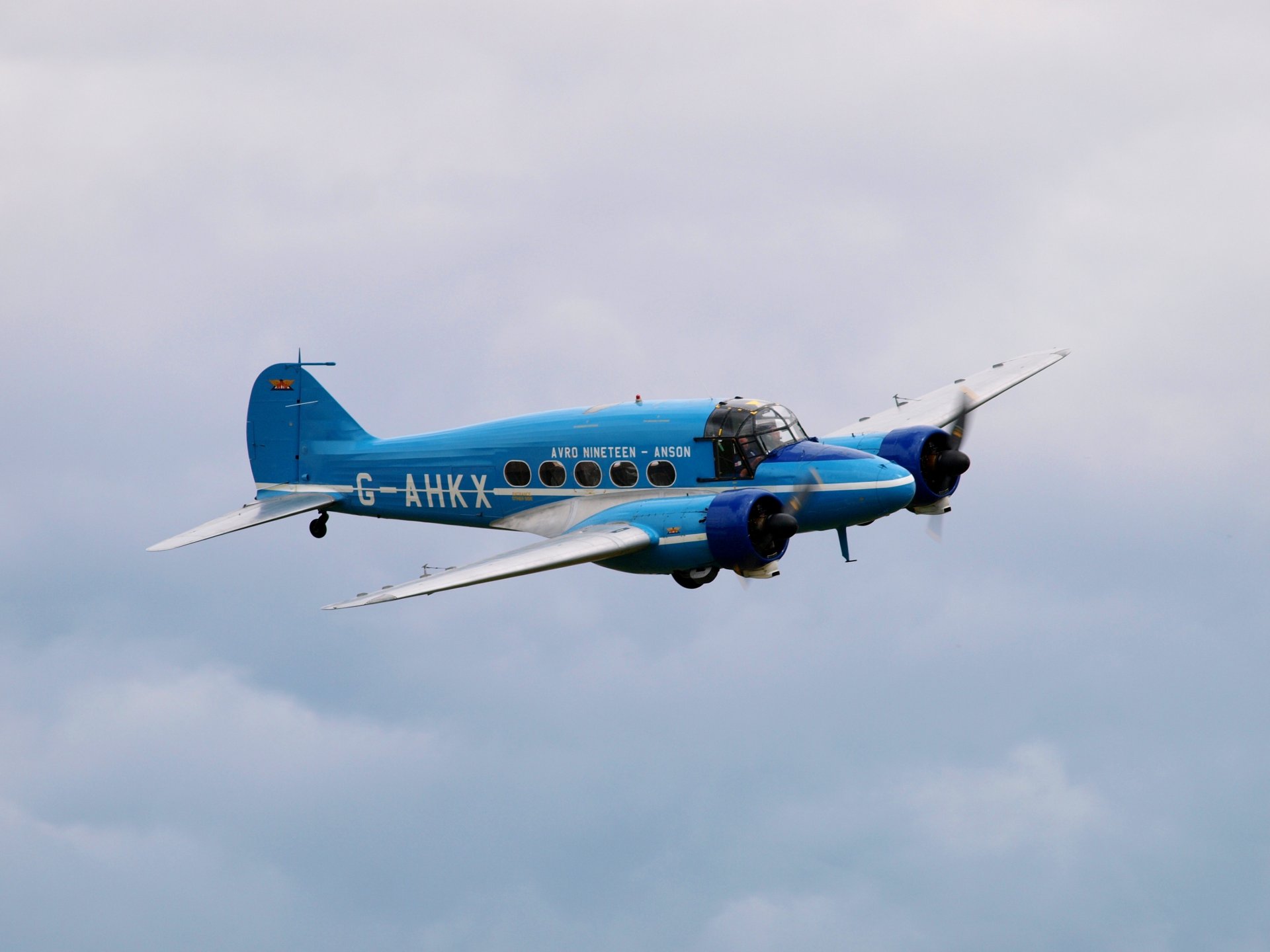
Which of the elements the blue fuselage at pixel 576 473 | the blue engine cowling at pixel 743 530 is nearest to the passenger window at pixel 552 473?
the blue fuselage at pixel 576 473

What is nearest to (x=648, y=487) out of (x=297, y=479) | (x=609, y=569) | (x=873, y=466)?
(x=609, y=569)

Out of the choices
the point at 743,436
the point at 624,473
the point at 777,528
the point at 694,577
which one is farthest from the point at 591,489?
the point at 777,528

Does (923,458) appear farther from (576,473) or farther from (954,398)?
(576,473)

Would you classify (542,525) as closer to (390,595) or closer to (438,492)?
(438,492)

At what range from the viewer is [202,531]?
39969mm

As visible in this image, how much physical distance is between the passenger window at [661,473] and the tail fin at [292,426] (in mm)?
8523

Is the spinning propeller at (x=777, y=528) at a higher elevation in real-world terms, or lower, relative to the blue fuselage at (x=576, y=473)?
lower

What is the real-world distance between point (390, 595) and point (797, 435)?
1028 cm

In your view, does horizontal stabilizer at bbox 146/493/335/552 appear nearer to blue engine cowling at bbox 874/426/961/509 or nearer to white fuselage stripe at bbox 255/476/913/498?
white fuselage stripe at bbox 255/476/913/498

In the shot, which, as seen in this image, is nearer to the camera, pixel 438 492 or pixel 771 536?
pixel 771 536

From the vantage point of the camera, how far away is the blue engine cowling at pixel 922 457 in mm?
37812

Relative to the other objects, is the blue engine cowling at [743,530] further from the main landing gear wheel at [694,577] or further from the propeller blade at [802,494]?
the main landing gear wheel at [694,577]

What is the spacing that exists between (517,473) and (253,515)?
7.01 meters

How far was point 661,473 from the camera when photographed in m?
36.3
